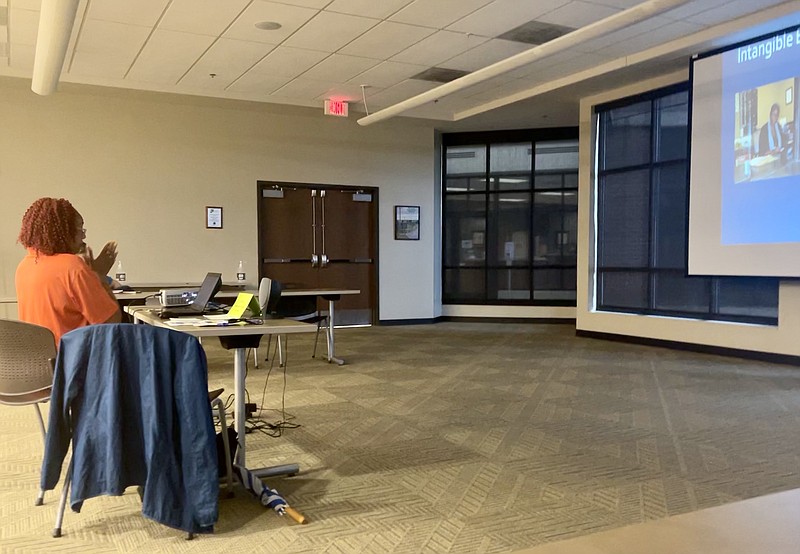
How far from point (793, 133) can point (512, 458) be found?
4376 mm

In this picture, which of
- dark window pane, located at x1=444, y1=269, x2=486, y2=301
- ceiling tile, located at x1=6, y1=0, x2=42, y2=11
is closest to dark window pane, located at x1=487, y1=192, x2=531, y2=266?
dark window pane, located at x1=444, y1=269, x2=486, y2=301

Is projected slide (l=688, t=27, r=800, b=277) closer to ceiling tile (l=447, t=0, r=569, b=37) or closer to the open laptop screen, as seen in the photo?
ceiling tile (l=447, t=0, r=569, b=37)

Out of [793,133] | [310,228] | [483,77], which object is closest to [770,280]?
[793,133]

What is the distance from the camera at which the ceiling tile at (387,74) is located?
6902 millimetres

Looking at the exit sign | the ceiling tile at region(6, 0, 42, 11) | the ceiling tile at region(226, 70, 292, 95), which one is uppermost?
the ceiling tile at region(6, 0, 42, 11)

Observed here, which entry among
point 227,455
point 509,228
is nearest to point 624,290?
point 509,228

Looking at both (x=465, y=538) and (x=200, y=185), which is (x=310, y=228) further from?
(x=465, y=538)

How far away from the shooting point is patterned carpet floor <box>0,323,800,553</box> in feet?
7.76

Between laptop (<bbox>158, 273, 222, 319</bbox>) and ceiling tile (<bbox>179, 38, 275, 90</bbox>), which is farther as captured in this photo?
ceiling tile (<bbox>179, 38, 275, 90</bbox>)

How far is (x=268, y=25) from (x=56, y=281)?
3739 millimetres

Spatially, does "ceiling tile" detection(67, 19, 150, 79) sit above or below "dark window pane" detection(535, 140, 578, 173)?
above

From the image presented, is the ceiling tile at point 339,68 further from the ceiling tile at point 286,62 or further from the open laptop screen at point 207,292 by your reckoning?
the open laptop screen at point 207,292

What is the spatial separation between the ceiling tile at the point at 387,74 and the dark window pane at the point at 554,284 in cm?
410

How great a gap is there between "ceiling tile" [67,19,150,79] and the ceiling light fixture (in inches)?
42.4
